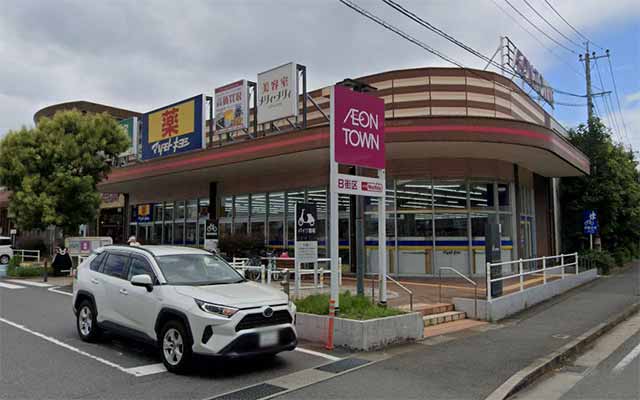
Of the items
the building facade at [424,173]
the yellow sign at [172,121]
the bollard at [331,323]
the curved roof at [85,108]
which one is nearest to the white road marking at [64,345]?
the bollard at [331,323]

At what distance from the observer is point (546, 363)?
7.12 metres

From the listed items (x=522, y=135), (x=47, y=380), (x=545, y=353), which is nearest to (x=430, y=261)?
(x=522, y=135)

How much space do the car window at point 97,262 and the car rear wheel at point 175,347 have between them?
2.55 m

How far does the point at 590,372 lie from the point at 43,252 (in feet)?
105

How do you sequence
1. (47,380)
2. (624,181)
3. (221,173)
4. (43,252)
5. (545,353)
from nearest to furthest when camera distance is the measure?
1. (47,380)
2. (545,353)
3. (221,173)
4. (624,181)
5. (43,252)

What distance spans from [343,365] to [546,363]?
9.75 ft

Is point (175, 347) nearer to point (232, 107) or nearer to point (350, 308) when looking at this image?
point (350, 308)

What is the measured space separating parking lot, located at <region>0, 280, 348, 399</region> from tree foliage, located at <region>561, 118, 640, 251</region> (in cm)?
2165

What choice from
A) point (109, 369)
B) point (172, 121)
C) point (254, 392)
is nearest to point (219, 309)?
point (254, 392)

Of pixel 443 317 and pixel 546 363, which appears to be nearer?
pixel 546 363

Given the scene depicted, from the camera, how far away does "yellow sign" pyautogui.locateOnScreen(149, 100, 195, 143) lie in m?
Result: 20.7

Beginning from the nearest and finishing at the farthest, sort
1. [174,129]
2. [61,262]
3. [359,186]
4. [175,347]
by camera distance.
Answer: [175,347] < [359,186] < [61,262] < [174,129]

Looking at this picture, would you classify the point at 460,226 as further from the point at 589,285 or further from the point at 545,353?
the point at 545,353

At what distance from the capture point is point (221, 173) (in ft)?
67.8
